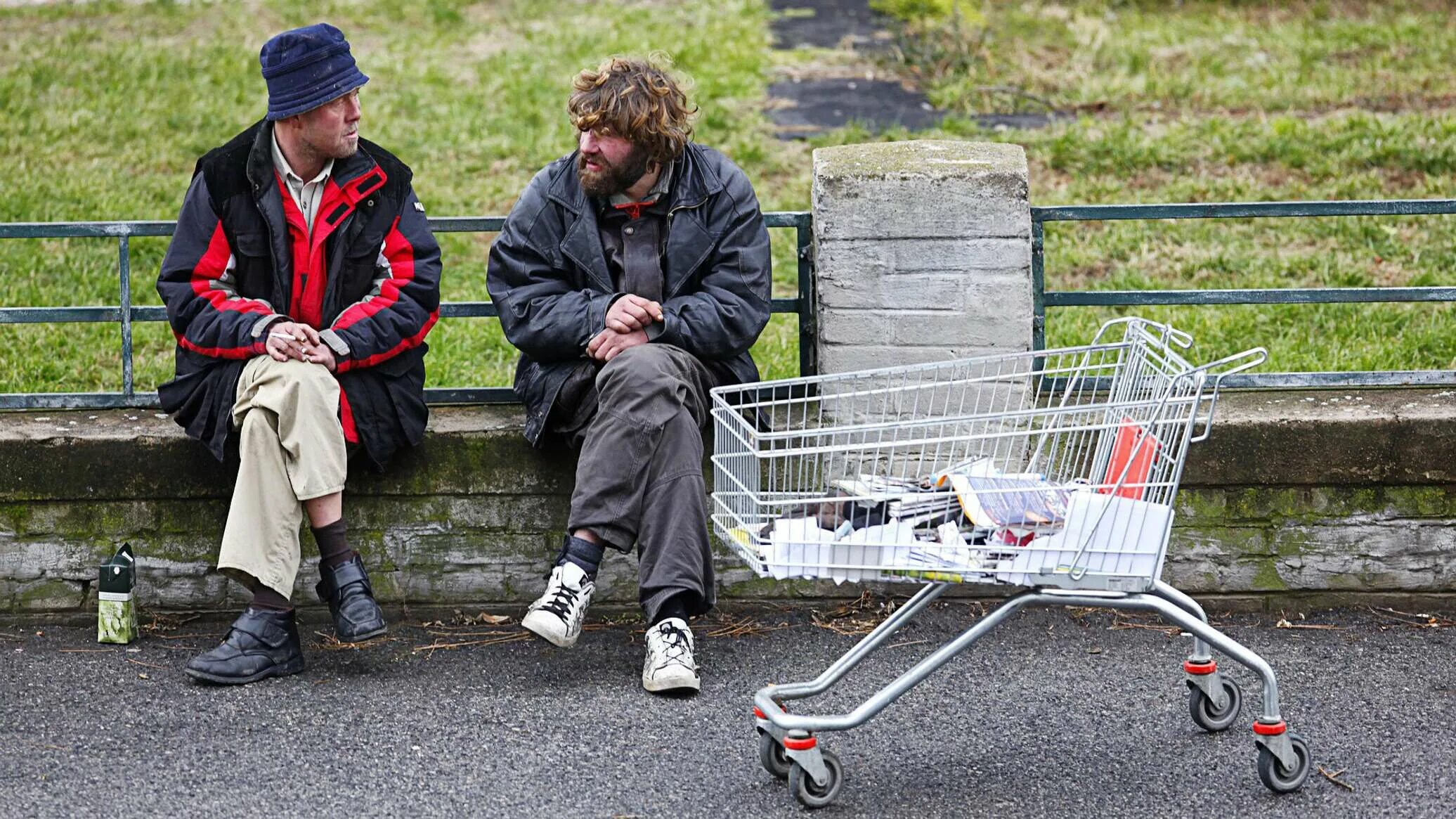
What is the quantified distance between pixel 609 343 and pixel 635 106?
64 centimetres

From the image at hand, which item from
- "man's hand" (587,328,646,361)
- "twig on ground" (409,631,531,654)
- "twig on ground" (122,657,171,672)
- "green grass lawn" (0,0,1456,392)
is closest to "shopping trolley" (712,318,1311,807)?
"man's hand" (587,328,646,361)

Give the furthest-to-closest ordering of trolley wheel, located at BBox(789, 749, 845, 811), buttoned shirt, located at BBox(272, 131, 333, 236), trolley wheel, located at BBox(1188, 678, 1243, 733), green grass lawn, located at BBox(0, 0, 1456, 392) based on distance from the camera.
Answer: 1. green grass lawn, located at BBox(0, 0, 1456, 392)
2. buttoned shirt, located at BBox(272, 131, 333, 236)
3. trolley wheel, located at BBox(1188, 678, 1243, 733)
4. trolley wheel, located at BBox(789, 749, 845, 811)

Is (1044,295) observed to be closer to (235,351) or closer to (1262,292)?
(1262,292)

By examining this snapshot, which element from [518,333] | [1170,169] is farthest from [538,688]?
[1170,169]

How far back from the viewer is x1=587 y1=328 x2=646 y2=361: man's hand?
4266 millimetres

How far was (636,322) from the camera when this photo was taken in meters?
4.28

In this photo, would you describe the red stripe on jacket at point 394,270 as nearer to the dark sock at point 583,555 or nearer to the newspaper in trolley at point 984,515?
the dark sock at point 583,555

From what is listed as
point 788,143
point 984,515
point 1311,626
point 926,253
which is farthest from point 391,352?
point 788,143

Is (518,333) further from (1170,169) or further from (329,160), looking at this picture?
(1170,169)

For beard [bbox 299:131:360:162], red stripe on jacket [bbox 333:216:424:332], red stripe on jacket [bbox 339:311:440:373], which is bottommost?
red stripe on jacket [bbox 339:311:440:373]

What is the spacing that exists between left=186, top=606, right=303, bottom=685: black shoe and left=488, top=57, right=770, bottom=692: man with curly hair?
2.37 ft

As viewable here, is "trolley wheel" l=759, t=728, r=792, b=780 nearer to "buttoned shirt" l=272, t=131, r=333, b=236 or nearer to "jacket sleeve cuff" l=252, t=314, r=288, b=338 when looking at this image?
"jacket sleeve cuff" l=252, t=314, r=288, b=338

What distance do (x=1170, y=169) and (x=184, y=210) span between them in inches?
234

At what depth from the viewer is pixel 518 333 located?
14.3 ft
